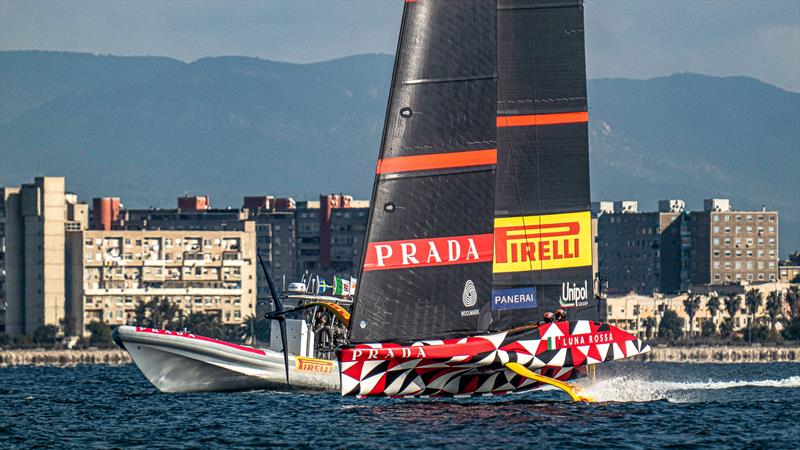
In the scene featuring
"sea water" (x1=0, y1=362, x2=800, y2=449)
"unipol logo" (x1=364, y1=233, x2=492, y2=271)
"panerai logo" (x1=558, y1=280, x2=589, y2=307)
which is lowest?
"sea water" (x1=0, y1=362, x2=800, y2=449)

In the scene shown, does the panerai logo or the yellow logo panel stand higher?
the yellow logo panel

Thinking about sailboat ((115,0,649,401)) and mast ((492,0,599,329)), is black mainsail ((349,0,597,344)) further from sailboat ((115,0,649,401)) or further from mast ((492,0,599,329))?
mast ((492,0,599,329))

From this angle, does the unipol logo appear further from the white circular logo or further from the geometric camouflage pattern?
→ the geometric camouflage pattern

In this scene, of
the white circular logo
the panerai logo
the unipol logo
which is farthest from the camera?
the panerai logo

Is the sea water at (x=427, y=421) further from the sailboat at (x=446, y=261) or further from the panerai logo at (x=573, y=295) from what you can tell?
the panerai logo at (x=573, y=295)

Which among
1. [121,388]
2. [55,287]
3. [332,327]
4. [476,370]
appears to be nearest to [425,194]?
[476,370]

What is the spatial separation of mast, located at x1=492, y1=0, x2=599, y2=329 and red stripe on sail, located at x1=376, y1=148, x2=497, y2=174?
22.5 feet

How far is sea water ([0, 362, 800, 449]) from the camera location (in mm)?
40031

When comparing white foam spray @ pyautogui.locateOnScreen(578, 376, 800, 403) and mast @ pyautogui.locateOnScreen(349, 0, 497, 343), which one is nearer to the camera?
mast @ pyautogui.locateOnScreen(349, 0, 497, 343)

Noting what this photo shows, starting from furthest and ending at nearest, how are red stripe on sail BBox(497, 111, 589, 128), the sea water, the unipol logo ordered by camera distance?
red stripe on sail BBox(497, 111, 589, 128) < the unipol logo < the sea water

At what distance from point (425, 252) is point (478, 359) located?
334 centimetres

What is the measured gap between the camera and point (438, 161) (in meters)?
43.2

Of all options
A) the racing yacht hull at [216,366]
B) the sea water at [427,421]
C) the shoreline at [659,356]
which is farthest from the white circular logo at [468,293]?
the shoreline at [659,356]

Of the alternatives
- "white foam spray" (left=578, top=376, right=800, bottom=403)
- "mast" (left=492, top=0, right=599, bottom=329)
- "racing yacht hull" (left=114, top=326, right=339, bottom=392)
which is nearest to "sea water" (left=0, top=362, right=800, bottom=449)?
"white foam spray" (left=578, top=376, right=800, bottom=403)
